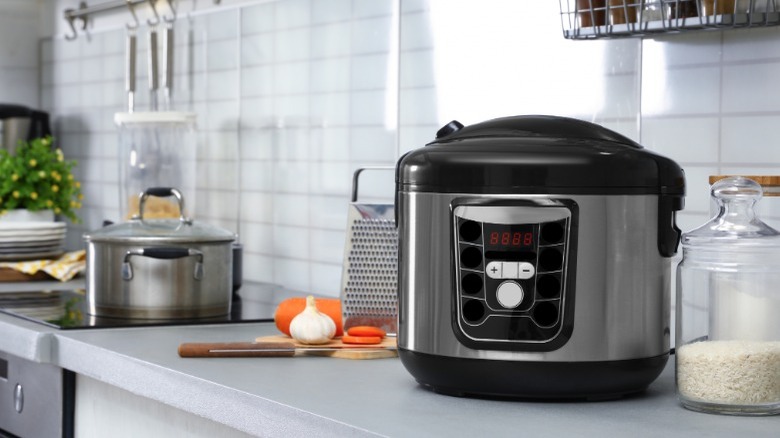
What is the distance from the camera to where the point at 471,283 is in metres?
1.14

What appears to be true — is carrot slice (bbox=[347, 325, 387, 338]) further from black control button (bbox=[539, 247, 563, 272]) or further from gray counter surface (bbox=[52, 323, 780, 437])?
black control button (bbox=[539, 247, 563, 272])

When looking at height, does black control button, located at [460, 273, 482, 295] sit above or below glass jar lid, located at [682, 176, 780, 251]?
below

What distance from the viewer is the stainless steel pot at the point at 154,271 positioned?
1.79 meters

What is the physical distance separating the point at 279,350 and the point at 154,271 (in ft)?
1.53

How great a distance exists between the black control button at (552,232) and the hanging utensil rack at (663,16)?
1.12ft

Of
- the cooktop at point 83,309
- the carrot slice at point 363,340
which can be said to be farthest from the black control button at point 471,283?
the cooktop at point 83,309

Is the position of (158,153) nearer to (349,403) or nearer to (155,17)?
(155,17)

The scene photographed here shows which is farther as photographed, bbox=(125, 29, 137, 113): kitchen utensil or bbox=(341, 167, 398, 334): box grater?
bbox=(125, 29, 137, 113): kitchen utensil

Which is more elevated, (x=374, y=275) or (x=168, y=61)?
(x=168, y=61)

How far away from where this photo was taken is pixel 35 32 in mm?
3381

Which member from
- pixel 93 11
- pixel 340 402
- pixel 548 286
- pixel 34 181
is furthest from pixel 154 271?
pixel 93 11

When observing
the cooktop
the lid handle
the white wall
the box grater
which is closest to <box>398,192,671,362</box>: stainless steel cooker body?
the box grater

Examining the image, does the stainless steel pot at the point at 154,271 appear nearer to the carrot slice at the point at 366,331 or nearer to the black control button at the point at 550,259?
the carrot slice at the point at 366,331

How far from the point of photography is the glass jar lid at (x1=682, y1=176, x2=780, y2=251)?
→ 3.54 ft
